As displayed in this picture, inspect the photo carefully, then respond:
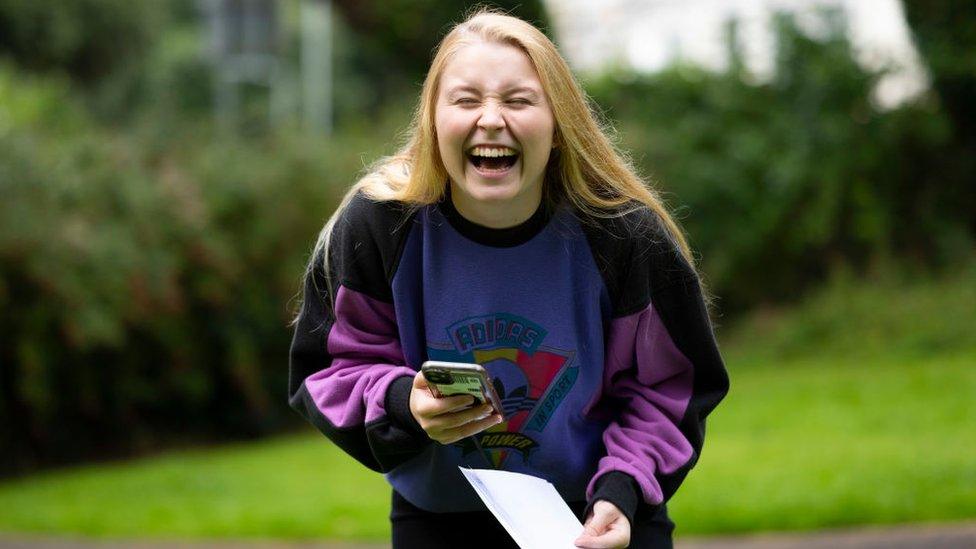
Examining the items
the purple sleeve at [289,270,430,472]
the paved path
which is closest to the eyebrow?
the purple sleeve at [289,270,430,472]

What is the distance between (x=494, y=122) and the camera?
252 centimetres

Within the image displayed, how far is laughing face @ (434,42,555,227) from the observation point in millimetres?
2547

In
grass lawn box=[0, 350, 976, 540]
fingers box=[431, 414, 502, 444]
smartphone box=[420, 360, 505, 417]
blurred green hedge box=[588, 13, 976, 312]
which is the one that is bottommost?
grass lawn box=[0, 350, 976, 540]

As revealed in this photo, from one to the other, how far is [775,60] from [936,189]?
2.45 meters

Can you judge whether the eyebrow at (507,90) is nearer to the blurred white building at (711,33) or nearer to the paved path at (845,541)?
the paved path at (845,541)

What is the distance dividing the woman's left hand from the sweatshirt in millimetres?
92

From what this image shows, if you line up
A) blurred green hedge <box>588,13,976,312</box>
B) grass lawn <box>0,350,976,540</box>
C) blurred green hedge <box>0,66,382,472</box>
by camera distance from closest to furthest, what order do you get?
grass lawn <box>0,350,976,540</box>
blurred green hedge <box>0,66,382,472</box>
blurred green hedge <box>588,13,976,312</box>

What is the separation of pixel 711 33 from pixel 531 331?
16763mm

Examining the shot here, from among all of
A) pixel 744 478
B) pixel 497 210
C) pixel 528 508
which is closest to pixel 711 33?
pixel 744 478

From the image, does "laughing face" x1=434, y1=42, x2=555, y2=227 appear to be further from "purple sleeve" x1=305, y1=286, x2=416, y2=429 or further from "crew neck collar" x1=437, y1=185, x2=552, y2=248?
"purple sleeve" x1=305, y1=286, x2=416, y2=429

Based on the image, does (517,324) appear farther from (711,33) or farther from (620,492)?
(711,33)

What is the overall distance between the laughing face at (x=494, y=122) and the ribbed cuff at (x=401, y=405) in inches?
14.6

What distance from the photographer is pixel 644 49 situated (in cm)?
2367

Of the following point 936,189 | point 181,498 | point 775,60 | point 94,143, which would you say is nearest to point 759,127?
point 775,60
